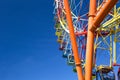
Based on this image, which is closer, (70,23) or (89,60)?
(89,60)

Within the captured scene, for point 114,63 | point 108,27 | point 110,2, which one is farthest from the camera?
point 108,27

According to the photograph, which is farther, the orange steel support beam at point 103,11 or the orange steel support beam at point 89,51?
the orange steel support beam at point 89,51

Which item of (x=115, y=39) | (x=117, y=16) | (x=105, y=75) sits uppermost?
(x=117, y=16)

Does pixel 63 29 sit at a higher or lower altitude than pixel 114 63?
higher

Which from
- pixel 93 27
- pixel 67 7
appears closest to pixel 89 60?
pixel 93 27

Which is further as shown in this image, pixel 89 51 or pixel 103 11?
pixel 89 51

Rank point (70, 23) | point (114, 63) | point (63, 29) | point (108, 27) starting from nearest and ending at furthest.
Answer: point (70, 23) → point (114, 63) → point (108, 27) → point (63, 29)

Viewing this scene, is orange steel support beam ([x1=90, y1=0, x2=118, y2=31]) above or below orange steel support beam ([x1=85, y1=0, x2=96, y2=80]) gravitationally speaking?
above

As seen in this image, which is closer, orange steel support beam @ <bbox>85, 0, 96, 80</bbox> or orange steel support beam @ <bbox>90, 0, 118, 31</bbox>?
orange steel support beam @ <bbox>90, 0, 118, 31</bbox>

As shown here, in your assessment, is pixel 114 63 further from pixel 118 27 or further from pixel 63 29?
pixel 63 29

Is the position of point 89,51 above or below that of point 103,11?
below

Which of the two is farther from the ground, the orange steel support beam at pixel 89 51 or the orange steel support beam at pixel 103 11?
the orange steel support beam at pixel 103 11

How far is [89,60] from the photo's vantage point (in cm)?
626

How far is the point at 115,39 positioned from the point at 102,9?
93.7ft
